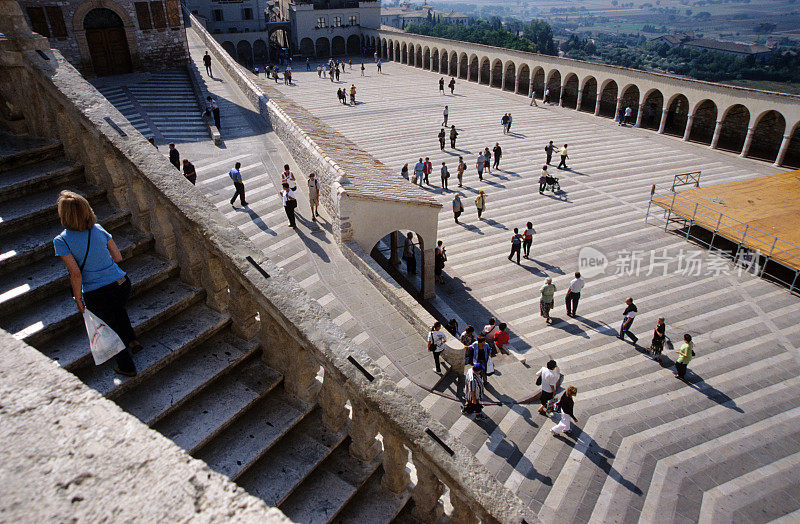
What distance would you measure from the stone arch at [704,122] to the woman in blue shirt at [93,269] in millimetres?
30652

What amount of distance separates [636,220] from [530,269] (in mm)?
5982

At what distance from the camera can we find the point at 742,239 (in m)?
14.8

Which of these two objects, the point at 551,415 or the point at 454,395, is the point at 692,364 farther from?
the point at 454,395

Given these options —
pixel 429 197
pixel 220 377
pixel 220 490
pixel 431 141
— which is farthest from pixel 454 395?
pixel 431 141

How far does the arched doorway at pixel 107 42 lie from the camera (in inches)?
871

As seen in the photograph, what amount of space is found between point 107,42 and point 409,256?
18615mm

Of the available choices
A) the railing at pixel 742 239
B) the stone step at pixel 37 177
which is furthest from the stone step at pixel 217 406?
the railing at pixel 742 239

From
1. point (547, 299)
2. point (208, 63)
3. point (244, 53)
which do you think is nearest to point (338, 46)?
point (244, 53)

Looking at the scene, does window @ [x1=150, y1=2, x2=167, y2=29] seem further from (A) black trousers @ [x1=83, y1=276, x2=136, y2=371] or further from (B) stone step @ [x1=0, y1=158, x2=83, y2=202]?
(A) black trousers @ [x1=83, y1=276, x2=136, y2=371]

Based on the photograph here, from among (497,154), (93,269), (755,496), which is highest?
(93,269)

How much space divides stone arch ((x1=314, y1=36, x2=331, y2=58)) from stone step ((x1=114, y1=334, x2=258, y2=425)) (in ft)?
193

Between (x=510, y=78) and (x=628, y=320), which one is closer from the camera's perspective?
(x=628, y=320)

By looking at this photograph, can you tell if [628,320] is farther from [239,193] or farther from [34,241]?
[34,241]

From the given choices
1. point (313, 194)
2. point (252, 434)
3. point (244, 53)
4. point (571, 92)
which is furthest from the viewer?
point (244, 53)
